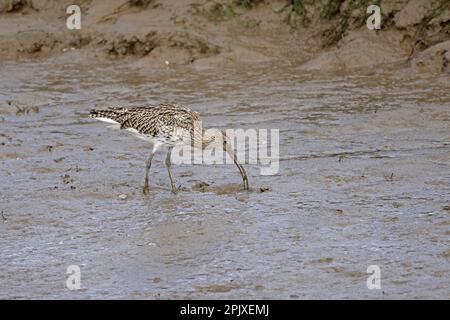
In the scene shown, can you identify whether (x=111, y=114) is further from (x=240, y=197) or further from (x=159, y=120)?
(x=240, y=197)

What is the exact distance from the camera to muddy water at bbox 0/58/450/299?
245 inches

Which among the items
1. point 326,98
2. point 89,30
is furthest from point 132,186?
point 89,30

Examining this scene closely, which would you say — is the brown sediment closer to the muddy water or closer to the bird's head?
the muddy water

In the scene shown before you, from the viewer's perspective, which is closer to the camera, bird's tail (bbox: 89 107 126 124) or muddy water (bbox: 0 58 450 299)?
muddy water (bbox: 0 58 450 299)

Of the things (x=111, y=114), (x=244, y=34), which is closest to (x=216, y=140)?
(x=111, y=114)

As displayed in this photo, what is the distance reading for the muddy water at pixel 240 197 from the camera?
6.21m

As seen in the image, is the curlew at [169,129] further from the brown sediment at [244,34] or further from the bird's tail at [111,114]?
the brown sediment at [244,34]

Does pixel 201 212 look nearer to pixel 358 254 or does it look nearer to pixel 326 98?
pixel 358 254

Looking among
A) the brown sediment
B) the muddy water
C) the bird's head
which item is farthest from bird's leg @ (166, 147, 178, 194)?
the brown sediment

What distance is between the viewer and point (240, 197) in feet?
26.2

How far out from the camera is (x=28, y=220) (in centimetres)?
751

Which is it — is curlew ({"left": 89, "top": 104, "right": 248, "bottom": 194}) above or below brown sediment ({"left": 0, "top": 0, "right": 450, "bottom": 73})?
below
